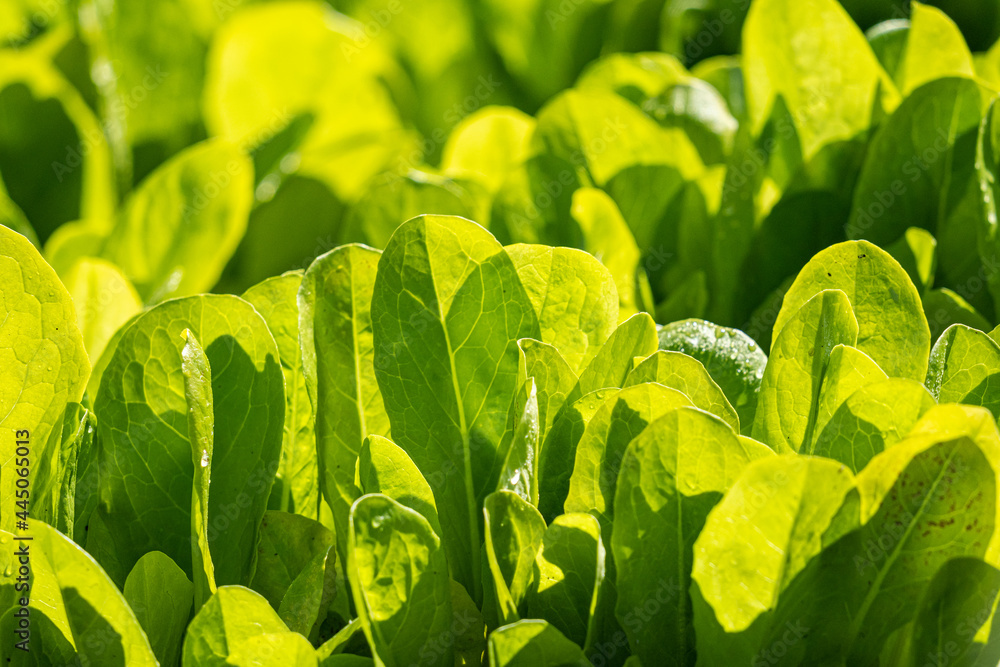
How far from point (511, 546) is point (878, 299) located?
487 millimetres

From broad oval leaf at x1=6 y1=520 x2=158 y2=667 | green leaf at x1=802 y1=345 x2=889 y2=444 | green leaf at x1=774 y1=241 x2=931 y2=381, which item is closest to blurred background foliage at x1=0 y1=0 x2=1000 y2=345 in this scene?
green leaf at x1=774 y1=241 x2=931 y2=381

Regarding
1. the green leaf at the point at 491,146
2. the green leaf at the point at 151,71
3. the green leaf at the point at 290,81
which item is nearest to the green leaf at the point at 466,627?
the green leaf at the point at 491,146

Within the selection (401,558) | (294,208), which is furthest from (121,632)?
(294,208)

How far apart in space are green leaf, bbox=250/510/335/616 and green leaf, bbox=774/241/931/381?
0.54 metres

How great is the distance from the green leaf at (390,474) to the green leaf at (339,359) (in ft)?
0.31

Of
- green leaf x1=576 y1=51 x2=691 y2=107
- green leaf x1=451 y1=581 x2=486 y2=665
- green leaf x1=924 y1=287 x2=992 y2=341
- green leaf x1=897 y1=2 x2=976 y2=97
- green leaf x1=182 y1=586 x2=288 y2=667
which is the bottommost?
green leaf x1=451 y1=581 x2=486 y2=665

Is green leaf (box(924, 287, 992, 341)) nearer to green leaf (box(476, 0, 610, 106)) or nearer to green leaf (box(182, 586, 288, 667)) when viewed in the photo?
green leaf (box(182, 586, 288, 667))

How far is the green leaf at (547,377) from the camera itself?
0.96 metres

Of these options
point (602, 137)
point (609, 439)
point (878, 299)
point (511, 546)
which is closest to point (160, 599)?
point (511, 546)

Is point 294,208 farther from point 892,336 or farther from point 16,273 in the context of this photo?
point 892,336

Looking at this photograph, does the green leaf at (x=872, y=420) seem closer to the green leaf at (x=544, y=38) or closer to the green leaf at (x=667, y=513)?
the green leaf at (x=667, y=513)

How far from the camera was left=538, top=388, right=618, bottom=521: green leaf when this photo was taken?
38.0 inches

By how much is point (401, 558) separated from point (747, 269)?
2.79ft

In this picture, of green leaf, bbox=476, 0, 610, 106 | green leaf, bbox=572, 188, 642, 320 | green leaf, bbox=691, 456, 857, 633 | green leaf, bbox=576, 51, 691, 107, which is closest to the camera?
green leaf, bbox=691, 456, 857, 633
